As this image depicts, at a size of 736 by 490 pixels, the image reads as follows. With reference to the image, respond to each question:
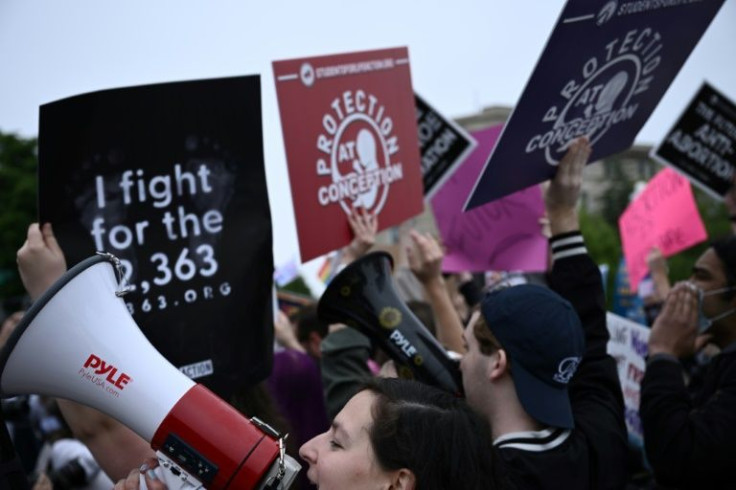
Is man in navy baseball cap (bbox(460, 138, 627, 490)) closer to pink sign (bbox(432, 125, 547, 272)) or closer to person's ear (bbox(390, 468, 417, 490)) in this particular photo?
person's ear (bbox(390, 468, 417, 490))

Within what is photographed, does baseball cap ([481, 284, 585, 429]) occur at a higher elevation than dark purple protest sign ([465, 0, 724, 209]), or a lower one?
lower

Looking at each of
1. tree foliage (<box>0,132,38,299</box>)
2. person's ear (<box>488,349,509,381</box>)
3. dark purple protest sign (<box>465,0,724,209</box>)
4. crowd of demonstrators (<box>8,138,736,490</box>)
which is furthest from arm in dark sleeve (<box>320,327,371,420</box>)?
tree foliage (<box>0,132,38,299</box>)

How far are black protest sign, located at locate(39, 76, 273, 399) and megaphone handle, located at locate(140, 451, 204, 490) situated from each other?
88 cm

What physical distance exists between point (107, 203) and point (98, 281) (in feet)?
2.46

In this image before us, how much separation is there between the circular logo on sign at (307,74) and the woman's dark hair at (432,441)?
6.21 ft

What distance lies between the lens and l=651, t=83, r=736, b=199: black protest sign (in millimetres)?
5098

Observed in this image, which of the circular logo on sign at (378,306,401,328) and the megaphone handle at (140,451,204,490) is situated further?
the circular logo on sign at (378,306,401,328)

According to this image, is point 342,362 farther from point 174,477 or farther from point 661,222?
point 661,222

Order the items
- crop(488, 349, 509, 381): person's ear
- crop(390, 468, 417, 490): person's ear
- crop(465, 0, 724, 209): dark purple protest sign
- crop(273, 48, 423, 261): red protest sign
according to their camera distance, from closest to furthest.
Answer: crop(390, 468, 417, 490): person's ear → crop(488, 349, 509, 381): person's ear → crop(465, 0, 724, 209): dark purple protest sign → crop(273, 48, 423, 261): red protest sign

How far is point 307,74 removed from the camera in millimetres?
3660

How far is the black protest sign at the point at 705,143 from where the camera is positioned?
5.10 m

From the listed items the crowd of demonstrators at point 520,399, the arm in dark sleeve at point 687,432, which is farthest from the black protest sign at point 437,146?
the arm in dark sleeve at point 687,432

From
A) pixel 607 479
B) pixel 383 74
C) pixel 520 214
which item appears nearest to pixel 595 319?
pixel 607 479

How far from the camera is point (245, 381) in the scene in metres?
2.83
